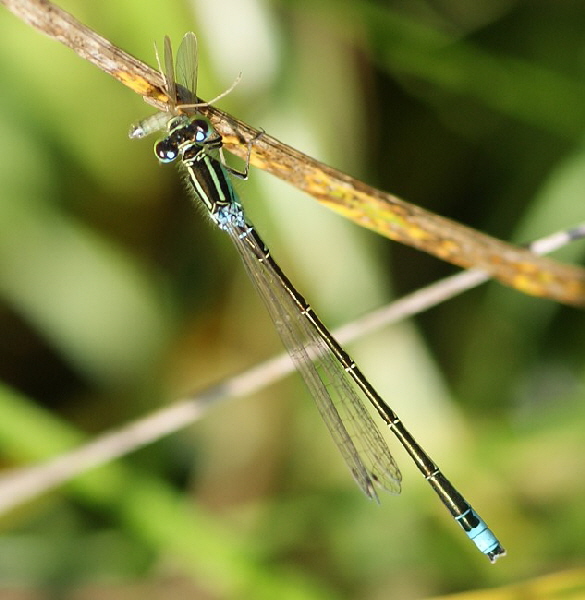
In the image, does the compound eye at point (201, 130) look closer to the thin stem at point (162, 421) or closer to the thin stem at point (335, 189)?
the thin stem at point (335, 189)

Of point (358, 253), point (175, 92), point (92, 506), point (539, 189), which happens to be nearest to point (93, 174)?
point (358, 253)

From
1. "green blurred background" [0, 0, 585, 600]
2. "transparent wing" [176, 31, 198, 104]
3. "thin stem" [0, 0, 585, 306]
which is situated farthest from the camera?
"green blurred background" [0, 0, 585, 600]

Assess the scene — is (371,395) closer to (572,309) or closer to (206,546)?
(206,546)

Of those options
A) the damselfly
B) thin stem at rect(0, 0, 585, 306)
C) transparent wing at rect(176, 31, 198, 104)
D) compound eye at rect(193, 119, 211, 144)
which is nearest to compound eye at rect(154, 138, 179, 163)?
the damselfly

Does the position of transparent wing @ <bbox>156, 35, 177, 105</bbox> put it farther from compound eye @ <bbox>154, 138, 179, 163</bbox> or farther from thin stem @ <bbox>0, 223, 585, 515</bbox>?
thin stem @ <bbox>0, 223, 585, 515</bbox>

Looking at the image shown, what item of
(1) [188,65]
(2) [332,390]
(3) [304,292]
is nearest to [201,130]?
(1) [188,65]
